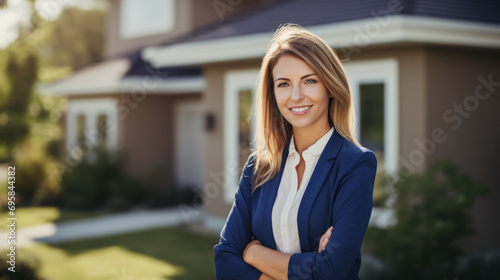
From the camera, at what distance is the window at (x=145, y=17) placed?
1460cm

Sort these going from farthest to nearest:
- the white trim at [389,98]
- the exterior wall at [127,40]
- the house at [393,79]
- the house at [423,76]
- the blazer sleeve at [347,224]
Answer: the exterior wall at [127,40], the white trim at [389,98], the house at [393,79], the house at [423,76], the blazer sleeve at [347,224]

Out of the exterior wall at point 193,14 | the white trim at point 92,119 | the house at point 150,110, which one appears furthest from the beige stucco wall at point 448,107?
the white trim at point 92,119

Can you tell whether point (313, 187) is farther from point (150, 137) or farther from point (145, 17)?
point (145, 17)

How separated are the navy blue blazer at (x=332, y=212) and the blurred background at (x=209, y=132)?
11.3 ft

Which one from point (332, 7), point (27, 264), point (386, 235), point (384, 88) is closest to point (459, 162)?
point (384, 88)

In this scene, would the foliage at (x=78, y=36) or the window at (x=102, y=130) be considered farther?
the foliage at (x=78, y=36)

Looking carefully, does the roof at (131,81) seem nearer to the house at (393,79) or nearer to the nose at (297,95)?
the house at (393,79)

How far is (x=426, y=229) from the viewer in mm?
5672

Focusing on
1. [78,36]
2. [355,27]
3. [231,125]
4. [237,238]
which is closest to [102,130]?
[231,125]

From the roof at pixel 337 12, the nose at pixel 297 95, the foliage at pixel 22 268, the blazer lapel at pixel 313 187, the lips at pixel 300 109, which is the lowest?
the foliage at pixel 22 268

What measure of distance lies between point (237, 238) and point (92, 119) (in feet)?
39.2

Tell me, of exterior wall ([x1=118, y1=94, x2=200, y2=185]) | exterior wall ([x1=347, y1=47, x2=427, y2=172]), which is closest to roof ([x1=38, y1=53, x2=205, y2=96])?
exterior wall ([x1=118, y1=94, x2=200, y2=185])

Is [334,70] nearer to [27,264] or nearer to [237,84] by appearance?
[27,264]

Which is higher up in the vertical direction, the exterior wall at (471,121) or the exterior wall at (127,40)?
the exterior wall at (127,40)
